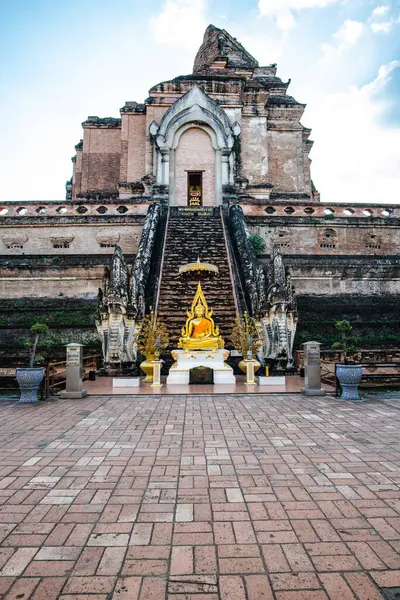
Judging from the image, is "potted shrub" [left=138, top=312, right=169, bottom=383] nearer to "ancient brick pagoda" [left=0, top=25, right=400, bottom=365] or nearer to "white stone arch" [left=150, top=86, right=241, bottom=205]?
"ancient brick pagoda" [left=0, top=25, right=400, bottom=365]

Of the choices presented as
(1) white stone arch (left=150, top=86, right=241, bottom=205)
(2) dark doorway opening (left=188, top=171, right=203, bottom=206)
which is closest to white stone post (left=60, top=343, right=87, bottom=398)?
→ (1) white stone arch (left=150, top=86, right=241, bottom=205)

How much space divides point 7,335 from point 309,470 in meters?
12.1

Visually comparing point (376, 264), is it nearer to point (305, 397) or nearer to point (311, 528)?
point (305, 397)

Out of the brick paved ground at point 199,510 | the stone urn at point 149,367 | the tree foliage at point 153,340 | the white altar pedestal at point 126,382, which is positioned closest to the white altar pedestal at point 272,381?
the tree foliage at point 153,340

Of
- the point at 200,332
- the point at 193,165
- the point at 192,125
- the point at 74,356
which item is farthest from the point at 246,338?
the point at 192,125

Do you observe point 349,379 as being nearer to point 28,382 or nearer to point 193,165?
point 28,382

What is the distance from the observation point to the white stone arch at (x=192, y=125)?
2319 cm

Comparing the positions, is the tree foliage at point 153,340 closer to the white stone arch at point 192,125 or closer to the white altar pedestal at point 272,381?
the white altar pedestal at point 272,381

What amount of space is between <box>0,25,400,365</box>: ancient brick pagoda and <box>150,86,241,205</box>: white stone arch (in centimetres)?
6

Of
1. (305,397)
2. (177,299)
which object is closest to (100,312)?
(177,299)

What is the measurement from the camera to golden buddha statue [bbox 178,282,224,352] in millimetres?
11164

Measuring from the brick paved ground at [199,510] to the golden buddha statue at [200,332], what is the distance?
193 inches

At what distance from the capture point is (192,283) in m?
15.1

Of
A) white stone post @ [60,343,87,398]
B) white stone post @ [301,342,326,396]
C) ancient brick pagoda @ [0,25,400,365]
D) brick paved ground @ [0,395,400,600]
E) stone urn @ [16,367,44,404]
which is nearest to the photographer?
brick paved ground @ [0,395,400,600]
